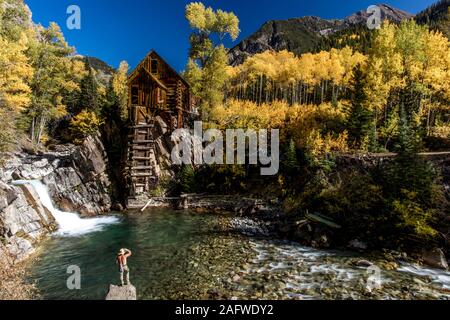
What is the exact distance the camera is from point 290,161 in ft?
93.8

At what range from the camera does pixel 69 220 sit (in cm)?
2558

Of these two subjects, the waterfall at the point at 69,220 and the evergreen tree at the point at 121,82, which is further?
the evergreen tree at the point at 121,82

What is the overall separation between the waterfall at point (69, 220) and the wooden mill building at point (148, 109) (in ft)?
19.7

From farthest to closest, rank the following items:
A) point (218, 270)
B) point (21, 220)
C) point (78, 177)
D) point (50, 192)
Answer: point (78, 177) < point (50, 192) < point (21, 220) < point (218, 270)

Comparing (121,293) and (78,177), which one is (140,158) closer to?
(78,177)

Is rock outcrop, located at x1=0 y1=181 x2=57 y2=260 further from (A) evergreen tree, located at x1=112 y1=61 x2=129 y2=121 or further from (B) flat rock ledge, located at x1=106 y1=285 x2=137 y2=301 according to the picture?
(A) evergreen tree, located at x1=112 y1=61 x2=129 y2=121

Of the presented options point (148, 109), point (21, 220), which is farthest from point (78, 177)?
point (148, 109)

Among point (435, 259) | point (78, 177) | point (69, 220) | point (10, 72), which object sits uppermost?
point (10, 72)

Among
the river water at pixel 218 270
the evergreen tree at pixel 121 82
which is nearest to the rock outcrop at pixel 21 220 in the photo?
the river water at pixel 218 270

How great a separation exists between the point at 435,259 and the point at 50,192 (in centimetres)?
3053

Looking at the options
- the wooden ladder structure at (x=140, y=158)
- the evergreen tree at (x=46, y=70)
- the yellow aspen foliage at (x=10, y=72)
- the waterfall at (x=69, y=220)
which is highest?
the evergreen tree at (x=46, y=70)

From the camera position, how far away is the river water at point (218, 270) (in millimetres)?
12109

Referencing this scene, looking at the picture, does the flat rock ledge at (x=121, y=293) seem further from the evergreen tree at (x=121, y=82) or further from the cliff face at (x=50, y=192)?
the evergreen tree at (x=121, y=82)

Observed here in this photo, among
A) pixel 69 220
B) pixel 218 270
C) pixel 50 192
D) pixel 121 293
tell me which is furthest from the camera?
pixel 50 192
